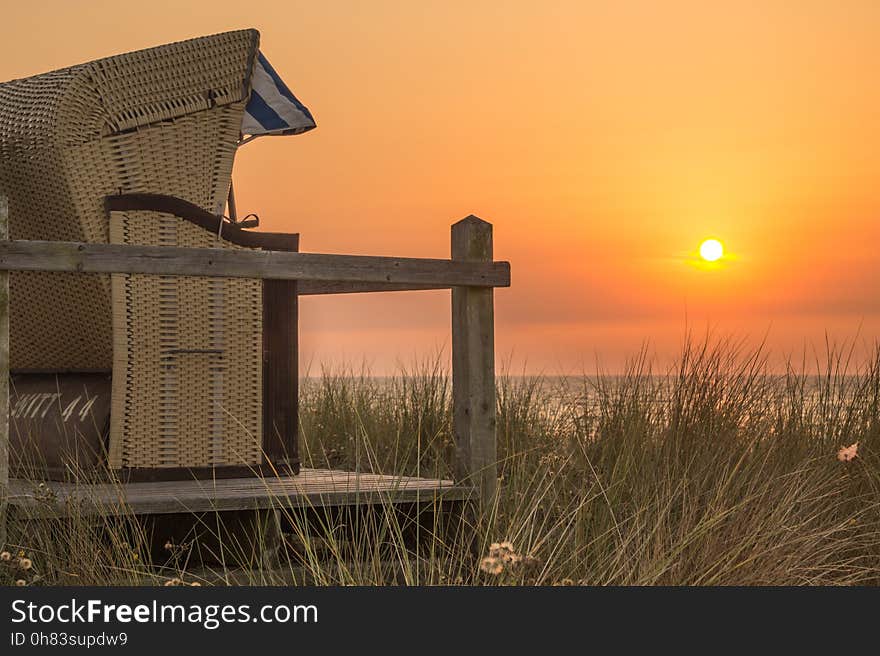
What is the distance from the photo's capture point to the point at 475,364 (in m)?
5.88

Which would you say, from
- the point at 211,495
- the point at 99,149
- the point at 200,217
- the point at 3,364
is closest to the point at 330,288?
the point at 200,217

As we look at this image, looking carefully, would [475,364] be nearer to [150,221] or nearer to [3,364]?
[150,221]

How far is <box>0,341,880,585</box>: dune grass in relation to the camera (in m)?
5.13

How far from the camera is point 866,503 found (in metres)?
7.11

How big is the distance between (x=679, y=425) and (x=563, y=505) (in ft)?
3.58

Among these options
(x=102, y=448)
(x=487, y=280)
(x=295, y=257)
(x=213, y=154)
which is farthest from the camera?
(x=213, y=154)

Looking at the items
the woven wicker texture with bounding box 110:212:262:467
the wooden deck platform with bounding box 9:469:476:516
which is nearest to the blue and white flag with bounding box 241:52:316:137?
the woven wicker texture with bounding box 110:212:262:467

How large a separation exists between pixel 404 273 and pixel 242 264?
770 millimetres

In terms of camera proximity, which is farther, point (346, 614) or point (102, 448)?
point (102, 448)

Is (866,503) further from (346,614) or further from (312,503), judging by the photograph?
(346,614)

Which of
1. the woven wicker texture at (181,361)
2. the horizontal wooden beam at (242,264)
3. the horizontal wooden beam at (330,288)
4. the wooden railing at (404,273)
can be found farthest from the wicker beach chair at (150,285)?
the horizontal wooden beam at (242,264)

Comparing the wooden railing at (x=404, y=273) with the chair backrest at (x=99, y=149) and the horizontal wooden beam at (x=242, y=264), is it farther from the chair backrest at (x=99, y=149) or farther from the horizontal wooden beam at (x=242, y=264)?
the chair backrest at (x=99, y=149)

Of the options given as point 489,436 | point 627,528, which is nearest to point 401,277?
point 489,436

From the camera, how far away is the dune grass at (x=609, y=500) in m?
5.13
